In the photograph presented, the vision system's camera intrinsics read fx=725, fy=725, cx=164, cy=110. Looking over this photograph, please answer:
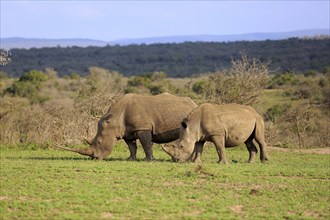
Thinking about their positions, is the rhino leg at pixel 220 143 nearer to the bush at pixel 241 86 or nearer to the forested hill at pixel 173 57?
the bush at pixel 241 86

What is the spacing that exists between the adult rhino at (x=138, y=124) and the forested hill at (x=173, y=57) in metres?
57.5

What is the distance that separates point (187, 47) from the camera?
118375 mm

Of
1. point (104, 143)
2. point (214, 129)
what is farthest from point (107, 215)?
point (104, 143)

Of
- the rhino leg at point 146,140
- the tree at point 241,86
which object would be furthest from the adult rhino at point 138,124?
the tree at point 241,86

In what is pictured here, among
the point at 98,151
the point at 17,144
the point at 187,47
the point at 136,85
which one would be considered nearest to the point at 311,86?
the point at 136,85

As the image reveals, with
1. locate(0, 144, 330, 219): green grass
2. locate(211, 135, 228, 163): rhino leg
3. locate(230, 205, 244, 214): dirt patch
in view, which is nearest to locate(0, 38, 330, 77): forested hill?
locate(211, 135, 228, 163): rhino leg

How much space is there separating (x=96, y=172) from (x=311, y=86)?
38.8 m

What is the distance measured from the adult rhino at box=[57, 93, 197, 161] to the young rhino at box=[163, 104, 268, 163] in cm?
101

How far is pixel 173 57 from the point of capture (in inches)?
4075

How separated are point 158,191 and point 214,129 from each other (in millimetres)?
4609

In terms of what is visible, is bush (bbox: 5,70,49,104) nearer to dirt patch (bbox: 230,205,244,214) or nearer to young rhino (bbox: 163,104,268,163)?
young rhino (bbox: 163,104,268,163)

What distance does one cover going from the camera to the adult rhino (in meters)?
18.8

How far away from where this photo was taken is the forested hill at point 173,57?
85500mm

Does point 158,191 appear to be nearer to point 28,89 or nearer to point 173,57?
point 28,89
